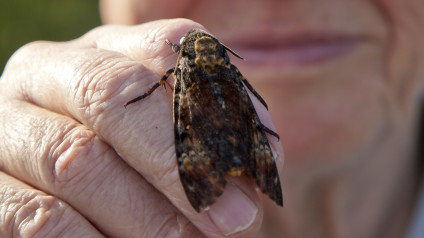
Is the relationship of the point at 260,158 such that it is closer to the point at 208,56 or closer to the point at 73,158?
the point at 208,56

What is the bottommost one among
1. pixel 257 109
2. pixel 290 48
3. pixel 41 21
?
pixel 41 21

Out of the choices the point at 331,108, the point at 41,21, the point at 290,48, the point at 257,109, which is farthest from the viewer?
the point at 41,21

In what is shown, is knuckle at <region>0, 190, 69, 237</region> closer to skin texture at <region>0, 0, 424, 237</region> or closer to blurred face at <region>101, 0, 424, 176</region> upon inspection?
skin texture at <region>0, 0, 424, 237</region>

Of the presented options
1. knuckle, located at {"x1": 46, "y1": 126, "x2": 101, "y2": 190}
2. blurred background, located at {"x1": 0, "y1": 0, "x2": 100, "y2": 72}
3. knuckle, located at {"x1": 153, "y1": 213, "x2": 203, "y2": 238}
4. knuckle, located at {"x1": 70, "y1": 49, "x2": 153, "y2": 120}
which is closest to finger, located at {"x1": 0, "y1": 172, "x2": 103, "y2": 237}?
knuckle, located at {"x1": 46, "y1": 126, "x2": 101, "y2": 190}

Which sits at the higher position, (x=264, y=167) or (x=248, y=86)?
(x=248, y=86)

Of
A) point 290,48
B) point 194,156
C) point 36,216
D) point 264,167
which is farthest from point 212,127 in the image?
point 290,48

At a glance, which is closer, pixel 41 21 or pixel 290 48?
pixel 290 48
